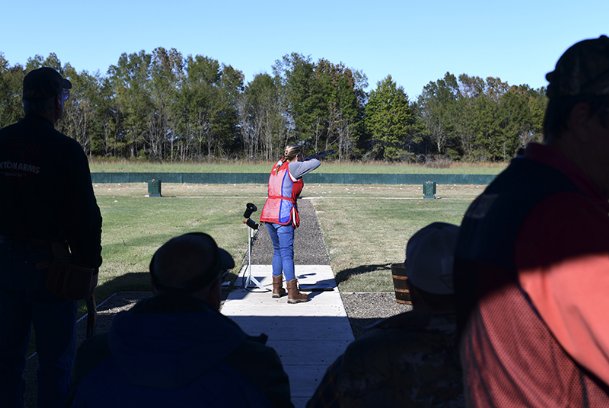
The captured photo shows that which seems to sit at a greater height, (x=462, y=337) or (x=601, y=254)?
(x=601, y=254)

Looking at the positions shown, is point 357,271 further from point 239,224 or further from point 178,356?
point 178,356

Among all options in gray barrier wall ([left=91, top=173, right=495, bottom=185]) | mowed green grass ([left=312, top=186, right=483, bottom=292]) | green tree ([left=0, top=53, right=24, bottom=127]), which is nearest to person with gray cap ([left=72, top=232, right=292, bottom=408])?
mowed green grass ([left=312, top=186, right=483, bottom=292])

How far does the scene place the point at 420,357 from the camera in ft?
7.16

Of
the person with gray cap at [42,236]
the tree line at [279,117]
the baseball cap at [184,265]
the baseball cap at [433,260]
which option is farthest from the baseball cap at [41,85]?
the tree line at [279,117]

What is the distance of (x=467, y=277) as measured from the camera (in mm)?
1643

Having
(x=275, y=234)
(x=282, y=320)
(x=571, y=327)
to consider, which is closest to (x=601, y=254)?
(x=571, y=327)

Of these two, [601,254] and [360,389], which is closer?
[601,254]

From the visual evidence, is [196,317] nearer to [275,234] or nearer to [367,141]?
[275,234]

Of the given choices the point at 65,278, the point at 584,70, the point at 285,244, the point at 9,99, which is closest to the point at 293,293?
the point at 285,244

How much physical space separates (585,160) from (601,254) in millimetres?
272

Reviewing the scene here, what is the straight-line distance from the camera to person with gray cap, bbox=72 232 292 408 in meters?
2.24

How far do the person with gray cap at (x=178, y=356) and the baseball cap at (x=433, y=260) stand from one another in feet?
1.95

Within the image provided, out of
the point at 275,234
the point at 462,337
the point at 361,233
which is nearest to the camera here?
the point at 462,337

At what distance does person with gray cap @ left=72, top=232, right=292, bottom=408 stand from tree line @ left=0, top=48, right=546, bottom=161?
8669cm
